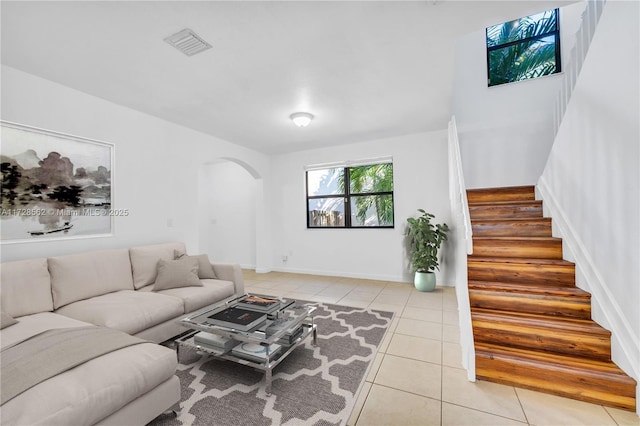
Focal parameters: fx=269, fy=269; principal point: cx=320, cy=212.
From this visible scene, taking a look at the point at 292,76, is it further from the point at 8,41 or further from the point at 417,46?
the point at 8,41

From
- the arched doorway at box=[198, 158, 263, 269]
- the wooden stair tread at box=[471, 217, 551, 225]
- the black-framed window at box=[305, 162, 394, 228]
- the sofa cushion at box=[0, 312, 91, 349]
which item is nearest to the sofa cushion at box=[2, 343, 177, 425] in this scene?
the sofa cushion at box=[0, 312, 91, 349]

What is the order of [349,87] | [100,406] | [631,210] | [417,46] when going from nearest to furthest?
[100,406] < [631,210] < [417,46] < [349,87]

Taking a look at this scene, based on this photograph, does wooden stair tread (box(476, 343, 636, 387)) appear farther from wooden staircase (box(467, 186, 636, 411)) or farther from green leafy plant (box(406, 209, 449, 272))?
green leafy plant (box(406, 209, 449, 272))

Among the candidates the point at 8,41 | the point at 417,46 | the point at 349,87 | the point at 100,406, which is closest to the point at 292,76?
the point at 349,87

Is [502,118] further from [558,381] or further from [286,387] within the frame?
[286,387]

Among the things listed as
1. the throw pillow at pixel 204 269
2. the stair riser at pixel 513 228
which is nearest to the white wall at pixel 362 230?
the stair riser at pixel 513 228

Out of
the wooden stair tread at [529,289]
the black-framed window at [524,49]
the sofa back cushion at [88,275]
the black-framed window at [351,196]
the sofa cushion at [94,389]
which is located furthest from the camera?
the black-framed window at [351,196]

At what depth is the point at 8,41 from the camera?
1994mm

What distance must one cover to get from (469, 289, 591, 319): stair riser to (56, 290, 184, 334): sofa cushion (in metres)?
2.63

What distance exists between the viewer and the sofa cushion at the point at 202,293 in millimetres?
2531

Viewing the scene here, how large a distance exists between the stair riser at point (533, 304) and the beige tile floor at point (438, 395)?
0.46m

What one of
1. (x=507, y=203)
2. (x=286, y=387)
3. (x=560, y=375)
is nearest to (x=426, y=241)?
(x=507, y=203)

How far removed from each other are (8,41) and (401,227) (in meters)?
4.79

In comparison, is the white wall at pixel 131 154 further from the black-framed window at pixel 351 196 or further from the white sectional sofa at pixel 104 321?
the black-framed window at pixel 351 196
